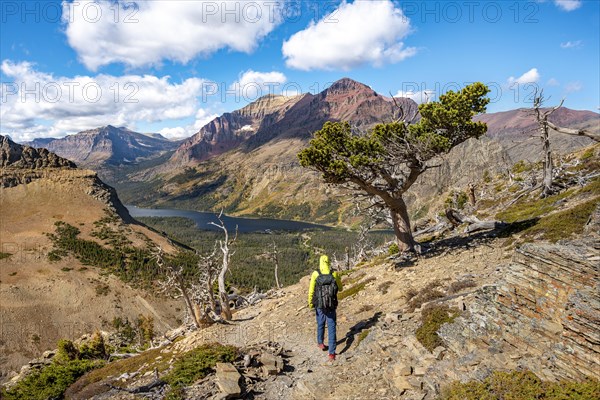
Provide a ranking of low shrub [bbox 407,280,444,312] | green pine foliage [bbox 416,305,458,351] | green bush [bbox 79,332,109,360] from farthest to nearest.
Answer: green bush [bbox 79,332,109,360] → low shrub [bbox 407,280,444,312] → green pine foliage [bbox 416,305,458,351]

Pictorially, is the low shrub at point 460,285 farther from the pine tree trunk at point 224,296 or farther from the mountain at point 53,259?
the mountain at point 53,259

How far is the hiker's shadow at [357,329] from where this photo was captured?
15.4 meters

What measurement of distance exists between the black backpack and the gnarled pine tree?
9.01 meters

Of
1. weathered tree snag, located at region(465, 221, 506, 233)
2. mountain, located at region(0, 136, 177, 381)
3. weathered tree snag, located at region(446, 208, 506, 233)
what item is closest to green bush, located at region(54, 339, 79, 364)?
mountain, located at region(0, 136, 177, 381)

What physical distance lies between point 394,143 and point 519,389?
50.8 feet

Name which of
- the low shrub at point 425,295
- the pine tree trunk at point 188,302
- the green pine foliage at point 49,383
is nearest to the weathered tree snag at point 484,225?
the low shrub at point 425,295

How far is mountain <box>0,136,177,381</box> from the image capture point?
240 feet

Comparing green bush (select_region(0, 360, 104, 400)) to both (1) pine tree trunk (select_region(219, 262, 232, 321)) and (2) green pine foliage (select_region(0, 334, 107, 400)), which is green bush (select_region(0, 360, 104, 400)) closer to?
(2) green pine foliage (select_region(0, 334, 107, 400))

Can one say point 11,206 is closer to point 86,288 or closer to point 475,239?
point 86,288

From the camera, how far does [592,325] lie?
28.6ft

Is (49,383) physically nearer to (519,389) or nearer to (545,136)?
(519,389)

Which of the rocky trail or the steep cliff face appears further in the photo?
the steep cliff face

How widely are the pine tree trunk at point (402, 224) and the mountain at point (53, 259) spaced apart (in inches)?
2772

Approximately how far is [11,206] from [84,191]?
26.1 metres
